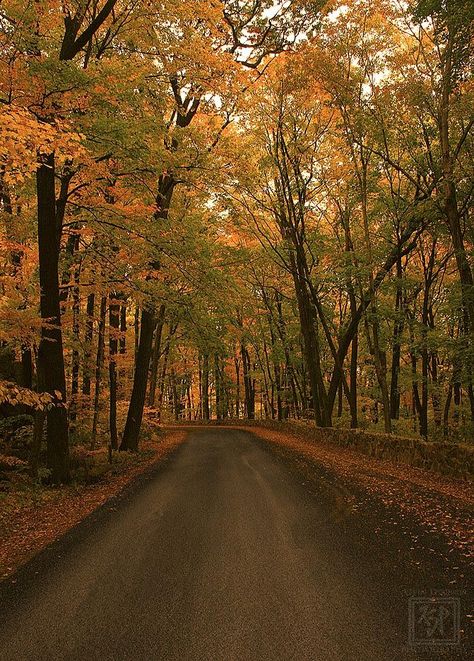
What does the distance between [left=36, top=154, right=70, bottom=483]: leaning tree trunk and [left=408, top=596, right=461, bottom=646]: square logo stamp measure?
7661mm

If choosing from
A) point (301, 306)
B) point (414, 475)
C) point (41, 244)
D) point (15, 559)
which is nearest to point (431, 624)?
point (15, 559)

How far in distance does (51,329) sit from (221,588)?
22.4 ft

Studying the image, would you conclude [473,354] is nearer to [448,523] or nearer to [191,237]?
[448,523]

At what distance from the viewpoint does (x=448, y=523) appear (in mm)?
6137

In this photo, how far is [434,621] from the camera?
3561 mm

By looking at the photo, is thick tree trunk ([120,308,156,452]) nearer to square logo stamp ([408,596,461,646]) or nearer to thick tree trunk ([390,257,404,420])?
thick tree trunk ([390,257,404,420])

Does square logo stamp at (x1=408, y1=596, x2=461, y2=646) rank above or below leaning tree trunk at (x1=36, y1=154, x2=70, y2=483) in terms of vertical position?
below

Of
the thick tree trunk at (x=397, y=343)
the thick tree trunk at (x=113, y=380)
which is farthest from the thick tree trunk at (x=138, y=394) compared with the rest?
the thick tree trunk at (x=397, y=343)

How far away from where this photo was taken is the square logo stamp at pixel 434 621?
3331 millimetres

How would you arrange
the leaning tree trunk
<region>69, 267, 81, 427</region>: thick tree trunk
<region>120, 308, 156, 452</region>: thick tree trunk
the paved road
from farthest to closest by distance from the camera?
<region>120, 308, 156, 452</region>: thick tree trunk → <region>69, 267, 81, 427</region>: thick tree trunk → the leaning tree trunk → the paved road

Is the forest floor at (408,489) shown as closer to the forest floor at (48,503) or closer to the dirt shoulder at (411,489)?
the dirt shoulder at (411,489)

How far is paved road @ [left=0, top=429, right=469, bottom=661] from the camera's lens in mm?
3328

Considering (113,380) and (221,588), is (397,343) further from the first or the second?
(221,588)

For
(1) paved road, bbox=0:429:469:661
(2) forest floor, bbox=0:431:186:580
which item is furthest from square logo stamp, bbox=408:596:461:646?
(2) forest floor, bbox=0:431:186:580
